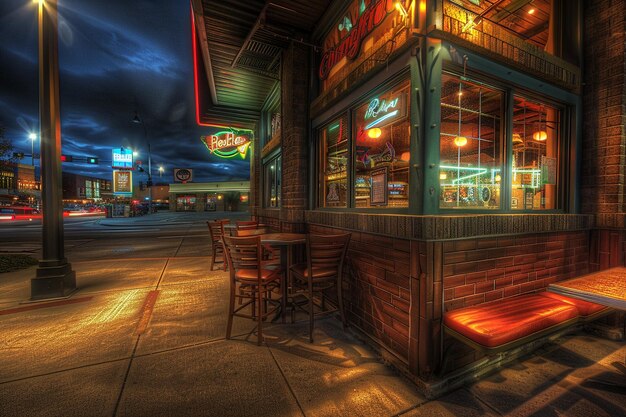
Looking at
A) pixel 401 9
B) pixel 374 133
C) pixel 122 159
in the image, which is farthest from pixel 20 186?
pixel 401 9

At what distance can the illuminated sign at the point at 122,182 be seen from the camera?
28266 millimetres

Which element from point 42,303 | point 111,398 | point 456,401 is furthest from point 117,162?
point 456,401

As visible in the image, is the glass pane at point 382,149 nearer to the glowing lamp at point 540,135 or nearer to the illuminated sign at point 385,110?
the illuminated sign at point 385,110

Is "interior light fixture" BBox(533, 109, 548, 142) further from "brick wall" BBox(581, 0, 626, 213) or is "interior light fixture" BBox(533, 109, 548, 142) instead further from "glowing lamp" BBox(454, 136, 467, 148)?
"glowing lamp" BBox(454, 136, 467, 148)

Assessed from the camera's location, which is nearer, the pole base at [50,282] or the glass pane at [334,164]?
the glass pane at [334,164]

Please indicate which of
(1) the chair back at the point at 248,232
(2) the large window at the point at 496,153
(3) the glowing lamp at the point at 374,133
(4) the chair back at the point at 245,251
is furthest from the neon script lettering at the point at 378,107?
(1) the chair back at the point at 248,232

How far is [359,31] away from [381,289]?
3368mm

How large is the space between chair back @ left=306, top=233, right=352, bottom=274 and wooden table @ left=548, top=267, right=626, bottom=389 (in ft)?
6.68

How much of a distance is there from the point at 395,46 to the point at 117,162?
112ft

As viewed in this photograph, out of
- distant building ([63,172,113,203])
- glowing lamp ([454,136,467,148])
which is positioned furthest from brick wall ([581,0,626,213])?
distant building ([63,172,113,203])

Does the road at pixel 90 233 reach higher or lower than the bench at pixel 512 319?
lower

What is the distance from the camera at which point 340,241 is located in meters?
3.32

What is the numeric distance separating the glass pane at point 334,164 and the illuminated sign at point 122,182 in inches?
Answer: 1215

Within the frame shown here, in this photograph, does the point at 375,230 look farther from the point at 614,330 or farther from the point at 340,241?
the point at 614,330
